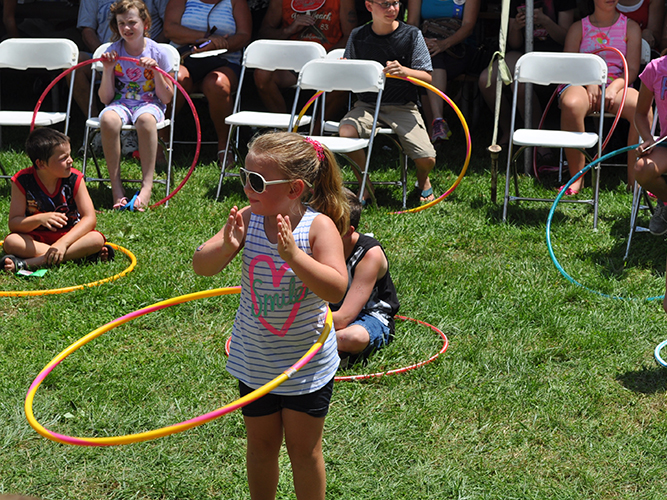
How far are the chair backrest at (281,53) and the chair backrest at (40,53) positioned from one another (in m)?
1.56

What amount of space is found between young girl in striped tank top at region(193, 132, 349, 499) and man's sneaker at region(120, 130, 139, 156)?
17.9 feet

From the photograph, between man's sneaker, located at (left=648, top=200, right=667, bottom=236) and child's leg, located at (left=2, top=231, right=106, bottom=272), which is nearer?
child's leg, located at (left=2, top=231, right=106, bottom=272)

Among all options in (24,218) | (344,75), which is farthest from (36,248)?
(344,75)

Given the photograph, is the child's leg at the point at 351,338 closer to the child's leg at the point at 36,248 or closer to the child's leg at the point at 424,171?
the child's leg at the point at 36,248

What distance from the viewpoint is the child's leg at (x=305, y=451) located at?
229 cm

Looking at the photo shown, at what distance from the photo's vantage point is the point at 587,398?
3.37 metres

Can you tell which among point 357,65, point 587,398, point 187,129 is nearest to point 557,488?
point 587,398

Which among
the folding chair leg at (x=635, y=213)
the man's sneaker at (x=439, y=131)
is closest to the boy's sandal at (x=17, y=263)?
the folding chair leg at (x=635, y=213)

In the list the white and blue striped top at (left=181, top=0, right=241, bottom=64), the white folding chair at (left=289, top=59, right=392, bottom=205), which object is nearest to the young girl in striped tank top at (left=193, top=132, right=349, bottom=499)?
the white folding chair at (left=289, top=59, right=392, bottom=205)

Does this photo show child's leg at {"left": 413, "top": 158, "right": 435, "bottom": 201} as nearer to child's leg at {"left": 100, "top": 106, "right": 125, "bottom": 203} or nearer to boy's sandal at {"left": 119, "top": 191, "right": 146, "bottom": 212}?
boy's sandal at {"left": 119, "top": 191, "right": 146, "bottom": 212}

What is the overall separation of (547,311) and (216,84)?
13.7 feet

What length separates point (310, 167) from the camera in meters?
2.28

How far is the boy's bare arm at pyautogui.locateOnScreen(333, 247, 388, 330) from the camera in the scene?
3.53 m

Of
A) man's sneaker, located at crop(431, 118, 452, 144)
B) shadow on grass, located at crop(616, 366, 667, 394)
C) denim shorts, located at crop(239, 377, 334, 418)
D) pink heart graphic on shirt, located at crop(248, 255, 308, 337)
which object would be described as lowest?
shadow on grass, located at crop(616, 366, 667, 394)
